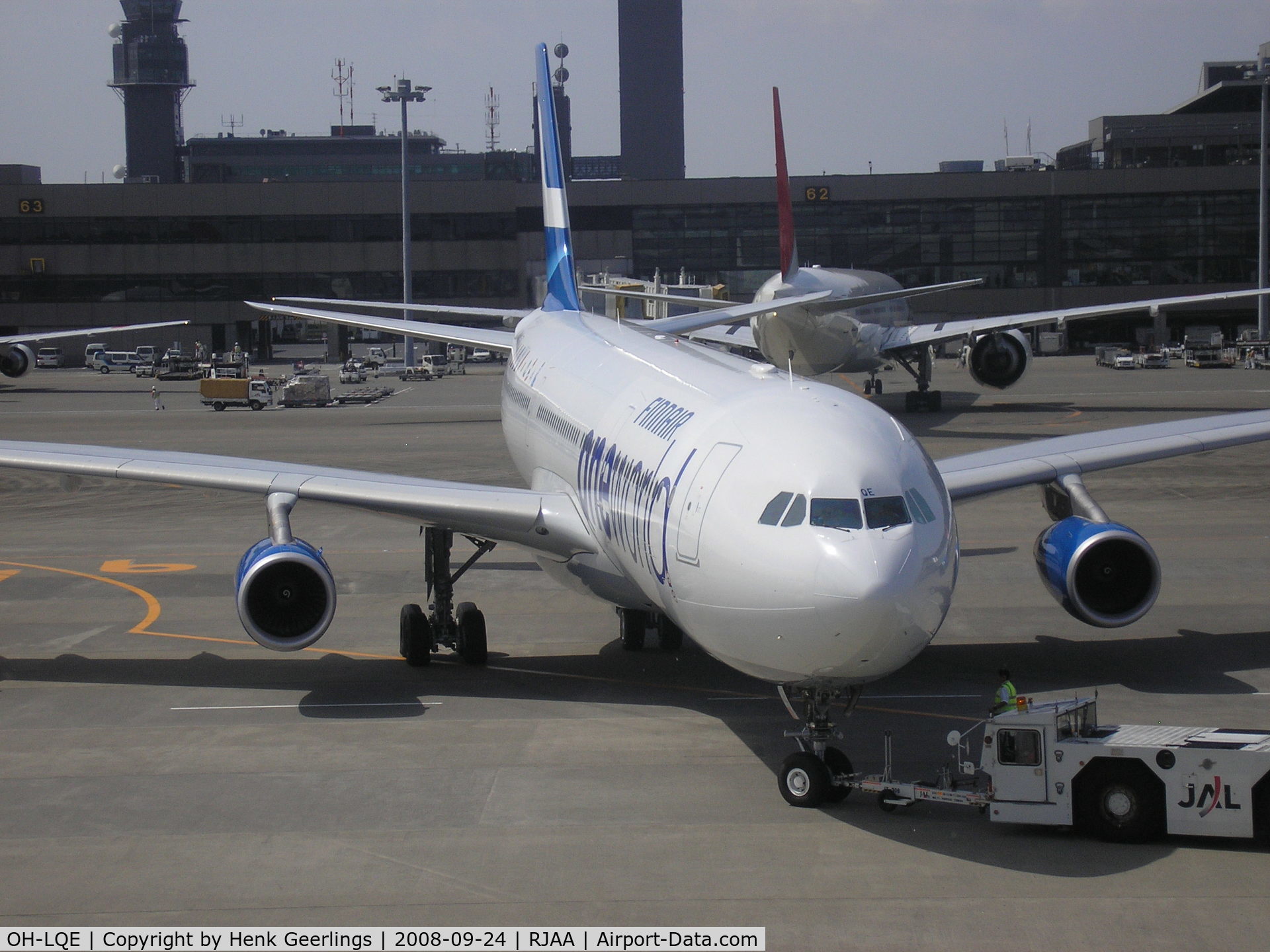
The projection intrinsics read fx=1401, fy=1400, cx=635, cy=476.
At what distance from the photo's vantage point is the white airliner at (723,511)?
1202 centimetres

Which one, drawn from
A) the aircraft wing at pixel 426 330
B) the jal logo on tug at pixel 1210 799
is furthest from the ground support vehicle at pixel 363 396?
the jal logo on tug at pixel 1210 799

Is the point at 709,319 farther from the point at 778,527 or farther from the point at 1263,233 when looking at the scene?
the point at 1263,233

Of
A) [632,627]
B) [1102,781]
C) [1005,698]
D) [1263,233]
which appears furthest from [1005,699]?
[1263,233]

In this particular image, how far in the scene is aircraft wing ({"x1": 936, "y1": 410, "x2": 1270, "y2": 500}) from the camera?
19031 mm

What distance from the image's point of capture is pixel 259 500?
121ft

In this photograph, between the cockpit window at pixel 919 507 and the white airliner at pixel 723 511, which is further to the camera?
the cockpit window at pixel 919 507

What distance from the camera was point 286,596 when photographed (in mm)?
17094

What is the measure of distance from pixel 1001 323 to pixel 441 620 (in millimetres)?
39178

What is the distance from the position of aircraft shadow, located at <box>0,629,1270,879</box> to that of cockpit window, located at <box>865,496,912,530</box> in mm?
3218

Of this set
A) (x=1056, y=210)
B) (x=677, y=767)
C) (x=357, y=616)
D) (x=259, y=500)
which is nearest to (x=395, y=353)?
(x=1056, y=210)

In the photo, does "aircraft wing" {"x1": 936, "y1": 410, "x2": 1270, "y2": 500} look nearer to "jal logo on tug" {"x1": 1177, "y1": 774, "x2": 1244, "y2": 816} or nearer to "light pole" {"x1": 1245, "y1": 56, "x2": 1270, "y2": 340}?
"jal logo on tug" {"x1": 1177, "y1": 774, "x2": 1244, "y2": 816}

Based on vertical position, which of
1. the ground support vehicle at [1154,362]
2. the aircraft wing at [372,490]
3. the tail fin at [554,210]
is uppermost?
the tail fin at [554,210]

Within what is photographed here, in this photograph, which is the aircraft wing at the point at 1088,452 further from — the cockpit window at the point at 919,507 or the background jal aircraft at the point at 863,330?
the background jal aircraft at the point at 863,330

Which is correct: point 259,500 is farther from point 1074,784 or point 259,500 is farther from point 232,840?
point 1074,784
